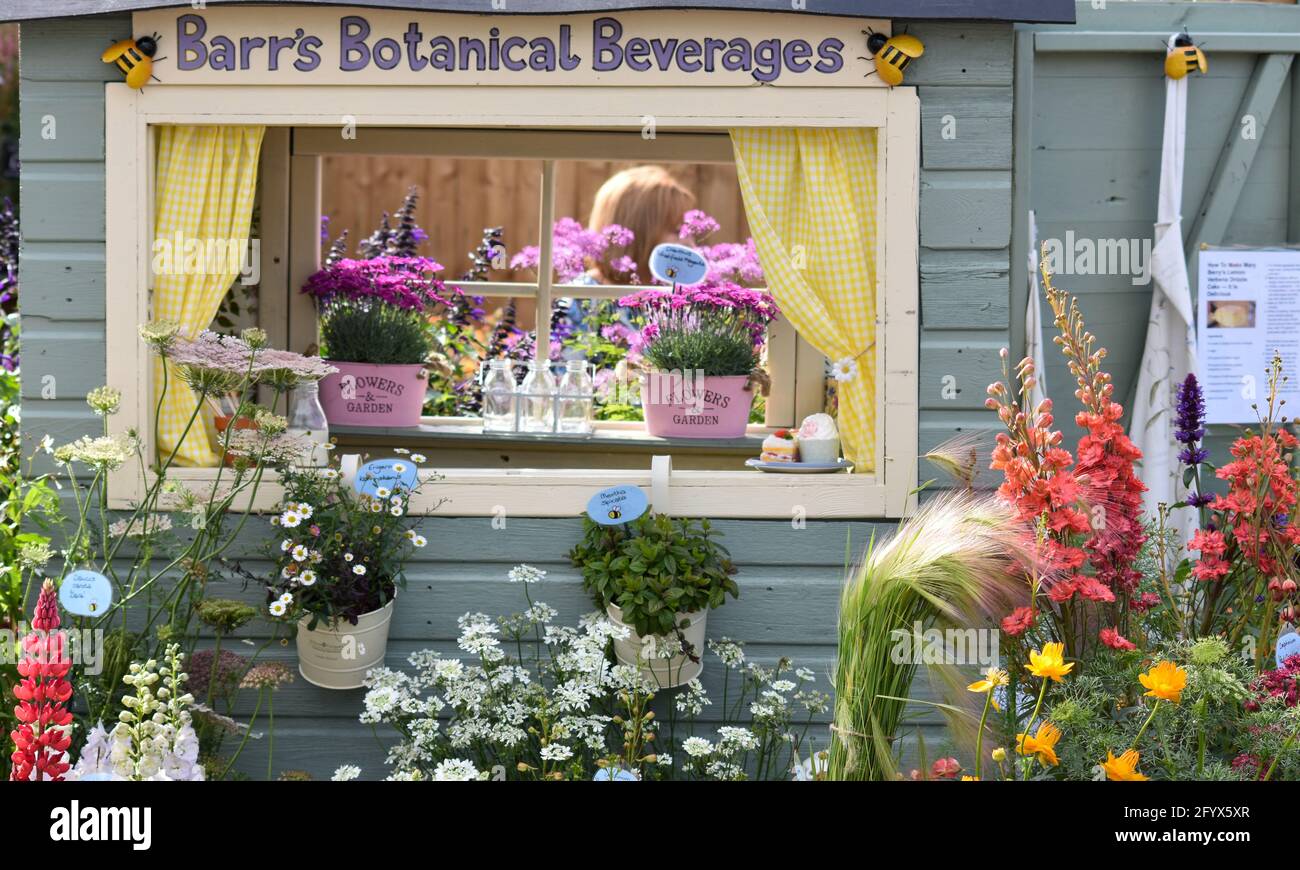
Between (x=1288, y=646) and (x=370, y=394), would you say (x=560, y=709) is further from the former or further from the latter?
(x=370, y=394)

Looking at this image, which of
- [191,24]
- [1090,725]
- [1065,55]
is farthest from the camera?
[1065,55]

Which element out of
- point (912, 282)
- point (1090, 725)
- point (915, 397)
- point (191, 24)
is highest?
point (191, 24)

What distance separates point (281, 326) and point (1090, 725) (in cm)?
356

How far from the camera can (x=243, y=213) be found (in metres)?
3.98

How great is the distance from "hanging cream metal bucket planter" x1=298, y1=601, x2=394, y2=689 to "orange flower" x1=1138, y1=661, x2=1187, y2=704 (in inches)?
81.4

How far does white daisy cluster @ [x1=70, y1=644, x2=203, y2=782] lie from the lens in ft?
8.02

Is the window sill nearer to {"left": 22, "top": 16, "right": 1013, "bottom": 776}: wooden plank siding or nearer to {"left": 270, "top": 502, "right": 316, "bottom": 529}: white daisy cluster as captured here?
{"left": 22, "top": 16, "right": 1013, "bottom": 776}: wooden plank siding

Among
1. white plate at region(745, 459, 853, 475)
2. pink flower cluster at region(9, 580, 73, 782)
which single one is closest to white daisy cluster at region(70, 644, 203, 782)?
pink flower cluster at region(9, 580, 73, 782)

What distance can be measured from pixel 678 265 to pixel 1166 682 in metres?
3.01

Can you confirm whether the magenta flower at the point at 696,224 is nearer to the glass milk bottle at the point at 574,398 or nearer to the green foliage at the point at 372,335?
the glass milk bottle at the point at 574,398

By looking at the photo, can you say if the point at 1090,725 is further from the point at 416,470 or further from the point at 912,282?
the point at 416,470

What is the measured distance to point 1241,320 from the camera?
14.0 ft

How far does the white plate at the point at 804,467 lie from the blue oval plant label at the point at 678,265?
112 centimetres
